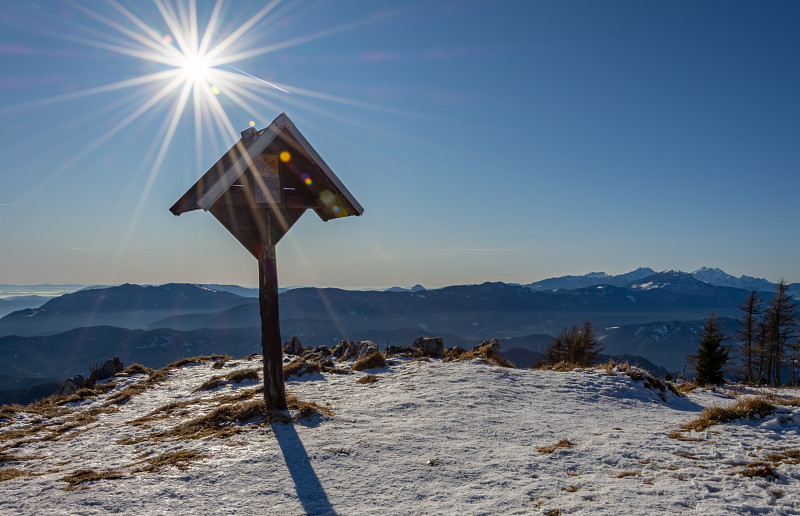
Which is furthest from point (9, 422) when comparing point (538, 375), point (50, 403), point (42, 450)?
point (538, 375)

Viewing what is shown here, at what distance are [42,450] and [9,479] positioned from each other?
3112mm

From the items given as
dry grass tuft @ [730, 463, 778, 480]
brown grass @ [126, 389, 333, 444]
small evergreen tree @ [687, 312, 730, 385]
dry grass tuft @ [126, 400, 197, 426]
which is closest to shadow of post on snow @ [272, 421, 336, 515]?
brown grass @ [126, 389, 333, 444]

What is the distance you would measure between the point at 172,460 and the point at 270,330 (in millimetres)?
3170

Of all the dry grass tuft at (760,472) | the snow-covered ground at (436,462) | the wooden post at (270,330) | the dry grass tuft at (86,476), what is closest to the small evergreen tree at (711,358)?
the snow-covered ground at (436,462)

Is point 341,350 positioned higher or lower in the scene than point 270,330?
lower

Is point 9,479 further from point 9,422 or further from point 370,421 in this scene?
point 9,422

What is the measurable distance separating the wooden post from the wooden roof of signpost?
1.15 ft

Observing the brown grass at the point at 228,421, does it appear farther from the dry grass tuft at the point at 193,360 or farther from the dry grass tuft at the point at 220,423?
the dry grass tuft at the point at 193,360

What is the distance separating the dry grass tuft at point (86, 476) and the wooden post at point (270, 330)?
3207 mm

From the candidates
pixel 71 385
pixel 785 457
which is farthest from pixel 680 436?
pixel 71 385

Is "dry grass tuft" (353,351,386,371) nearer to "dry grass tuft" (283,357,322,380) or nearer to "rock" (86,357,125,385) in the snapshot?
"dry grass tuft" (283,357,322,380)

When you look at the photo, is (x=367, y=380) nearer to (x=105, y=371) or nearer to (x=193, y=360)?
(x=193, y=360)

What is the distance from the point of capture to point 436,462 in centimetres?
630

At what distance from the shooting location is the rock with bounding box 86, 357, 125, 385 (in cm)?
1933
